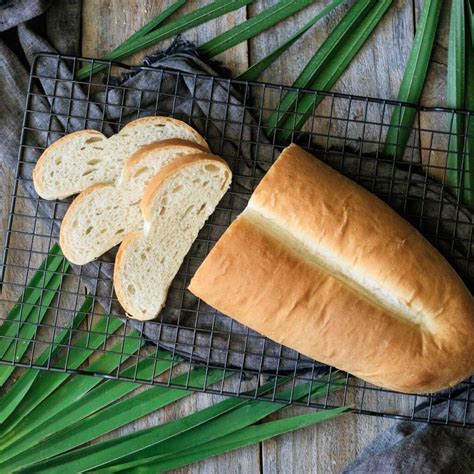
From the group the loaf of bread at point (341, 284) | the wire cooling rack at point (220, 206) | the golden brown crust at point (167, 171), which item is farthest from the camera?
the wire cooling rack at point (220, 206)

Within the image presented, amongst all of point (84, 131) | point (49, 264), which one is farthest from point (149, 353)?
point (84, 131)

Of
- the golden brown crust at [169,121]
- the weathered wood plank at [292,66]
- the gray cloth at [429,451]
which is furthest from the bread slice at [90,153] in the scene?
the gray cloth at [429,451]

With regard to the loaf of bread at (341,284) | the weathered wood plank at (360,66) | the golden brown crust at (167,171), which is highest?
the weathered wood plank at (360,66)

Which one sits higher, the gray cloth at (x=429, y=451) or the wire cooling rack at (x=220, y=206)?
the wire cooling rack at (x=220, y=206)

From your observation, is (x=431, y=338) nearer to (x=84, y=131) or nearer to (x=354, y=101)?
(x=354, y=101)

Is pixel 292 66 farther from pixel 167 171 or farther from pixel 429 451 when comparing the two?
pixel 429 451

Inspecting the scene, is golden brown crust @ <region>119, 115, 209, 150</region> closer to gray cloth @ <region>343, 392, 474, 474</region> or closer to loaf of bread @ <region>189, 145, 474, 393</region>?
loaf of bread @ <region>189, 145, 474, 393</region>

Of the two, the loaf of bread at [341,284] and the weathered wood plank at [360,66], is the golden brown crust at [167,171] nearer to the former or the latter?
the loaf of bread at [341,284]
